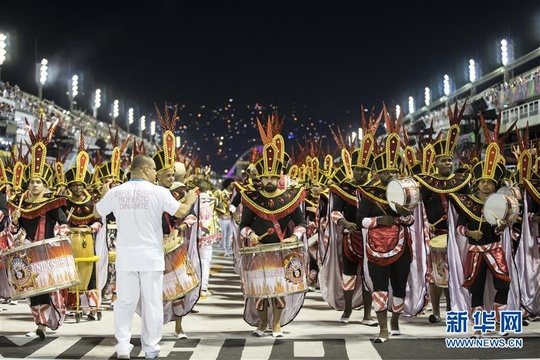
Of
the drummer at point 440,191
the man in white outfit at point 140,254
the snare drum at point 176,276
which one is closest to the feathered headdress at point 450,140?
the drummer at point 440,191

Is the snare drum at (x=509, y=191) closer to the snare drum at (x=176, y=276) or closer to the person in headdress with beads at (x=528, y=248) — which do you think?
the person in headdress with beads at (x=528, y=248)

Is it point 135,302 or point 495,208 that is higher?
point 495,208

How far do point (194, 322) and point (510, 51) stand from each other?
133ft

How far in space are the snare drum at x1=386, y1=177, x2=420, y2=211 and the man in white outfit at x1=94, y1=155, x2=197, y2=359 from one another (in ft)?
8.03

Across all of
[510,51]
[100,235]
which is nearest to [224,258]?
[100,235]

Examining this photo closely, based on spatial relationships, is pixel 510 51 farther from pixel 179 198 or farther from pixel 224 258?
pixel 179 198

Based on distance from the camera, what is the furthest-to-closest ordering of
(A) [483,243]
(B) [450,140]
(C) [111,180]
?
1. (C) [111,180]
2. (B) [450,140]
3. (A) [483,243]

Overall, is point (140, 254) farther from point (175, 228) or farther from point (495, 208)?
point (495, 208)

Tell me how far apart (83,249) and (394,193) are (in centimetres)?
455

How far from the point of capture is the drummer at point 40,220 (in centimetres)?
995

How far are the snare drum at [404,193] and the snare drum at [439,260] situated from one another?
2.06 metres

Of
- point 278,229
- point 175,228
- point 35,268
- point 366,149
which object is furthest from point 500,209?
point 35,268

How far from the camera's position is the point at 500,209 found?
31.0 feet

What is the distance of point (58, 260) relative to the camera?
373 inches
